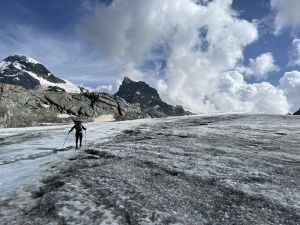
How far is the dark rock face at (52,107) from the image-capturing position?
107938 millimetres

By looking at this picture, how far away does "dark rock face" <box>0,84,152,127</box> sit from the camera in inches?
4250

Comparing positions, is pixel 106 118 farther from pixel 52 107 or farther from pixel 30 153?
pixel 30 153

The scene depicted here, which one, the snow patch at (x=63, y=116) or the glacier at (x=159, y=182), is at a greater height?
the snow patch at (x=63, y=116)

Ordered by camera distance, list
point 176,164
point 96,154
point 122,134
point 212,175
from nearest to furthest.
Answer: point 212,175, point 176,164, point 96,154, point 122,134

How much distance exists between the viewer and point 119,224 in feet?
57.1

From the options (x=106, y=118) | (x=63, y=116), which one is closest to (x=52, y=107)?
(x=63, y=116)

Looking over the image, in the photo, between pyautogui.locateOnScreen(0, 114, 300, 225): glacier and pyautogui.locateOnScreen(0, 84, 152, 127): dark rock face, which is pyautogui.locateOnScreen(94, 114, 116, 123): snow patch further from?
pyautogui.locateOnScreen(0, 114, 300, 225): glacier

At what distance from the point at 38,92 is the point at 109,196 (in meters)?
115

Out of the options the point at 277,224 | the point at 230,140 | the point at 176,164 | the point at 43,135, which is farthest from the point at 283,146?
the point at 43,135

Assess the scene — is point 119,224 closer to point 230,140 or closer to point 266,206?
point 266,206

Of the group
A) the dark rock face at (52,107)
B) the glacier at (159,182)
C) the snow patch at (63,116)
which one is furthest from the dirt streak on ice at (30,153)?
the snow patch at (63,116)

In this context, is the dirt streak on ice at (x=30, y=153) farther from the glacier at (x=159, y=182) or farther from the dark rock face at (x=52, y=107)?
the dark rock face at (x=52, y=107)

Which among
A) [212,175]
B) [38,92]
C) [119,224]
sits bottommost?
[119,224]

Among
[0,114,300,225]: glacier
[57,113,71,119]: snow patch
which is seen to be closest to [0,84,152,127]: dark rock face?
[57,113,71,119]: snow patch
